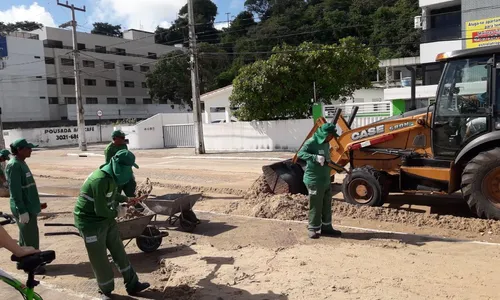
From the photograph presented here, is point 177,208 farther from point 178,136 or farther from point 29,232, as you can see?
point 178,136

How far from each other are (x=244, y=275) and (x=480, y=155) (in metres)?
4.21

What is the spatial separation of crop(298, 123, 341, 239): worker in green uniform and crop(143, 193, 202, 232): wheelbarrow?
210 cm

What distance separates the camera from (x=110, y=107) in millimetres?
56000

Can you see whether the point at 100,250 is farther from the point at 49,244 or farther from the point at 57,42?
the point at 57,42

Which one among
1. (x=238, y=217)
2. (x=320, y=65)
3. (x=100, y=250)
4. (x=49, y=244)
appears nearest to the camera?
(x=100, y=250)

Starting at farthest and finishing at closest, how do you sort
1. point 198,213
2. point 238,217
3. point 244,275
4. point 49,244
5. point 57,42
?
point 57,42 → point 198,213 → point 238,217 → point 49,244 → point 244,275

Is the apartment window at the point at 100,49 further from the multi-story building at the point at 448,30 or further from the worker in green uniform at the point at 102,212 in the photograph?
the worker in green uniform at the point at 102,212

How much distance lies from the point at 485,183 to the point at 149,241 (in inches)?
204

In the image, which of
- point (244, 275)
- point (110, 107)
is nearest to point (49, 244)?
point (244, 275)

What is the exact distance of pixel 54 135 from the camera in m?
37.4

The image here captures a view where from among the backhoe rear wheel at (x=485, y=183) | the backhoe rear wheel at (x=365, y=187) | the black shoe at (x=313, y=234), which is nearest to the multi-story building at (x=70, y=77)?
the backhoe rear wheel at (x=365, y=187)

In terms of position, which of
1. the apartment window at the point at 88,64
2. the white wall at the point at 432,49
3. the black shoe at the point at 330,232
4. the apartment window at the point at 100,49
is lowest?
the black shoe at the point at 330,232

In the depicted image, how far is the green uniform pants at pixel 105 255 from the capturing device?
14.5 feet

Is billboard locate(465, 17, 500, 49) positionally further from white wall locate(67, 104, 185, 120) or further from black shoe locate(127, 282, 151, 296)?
white wall locate(67, 104, 185, 120)
